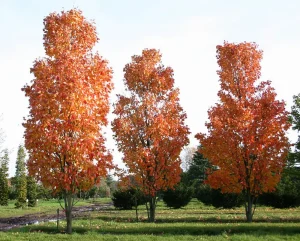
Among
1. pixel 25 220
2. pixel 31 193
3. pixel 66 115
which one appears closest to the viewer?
pixel 66 115

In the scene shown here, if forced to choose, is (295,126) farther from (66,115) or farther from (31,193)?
(31,193)

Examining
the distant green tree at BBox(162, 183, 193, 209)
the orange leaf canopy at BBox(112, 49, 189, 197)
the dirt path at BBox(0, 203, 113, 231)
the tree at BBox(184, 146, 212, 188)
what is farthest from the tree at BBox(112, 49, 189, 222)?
the tree at BBox(184, 146, 212, 188)

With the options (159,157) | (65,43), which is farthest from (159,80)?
(65,43)

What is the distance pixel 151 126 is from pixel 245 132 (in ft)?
17.3

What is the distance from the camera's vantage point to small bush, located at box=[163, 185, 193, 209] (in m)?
37.0

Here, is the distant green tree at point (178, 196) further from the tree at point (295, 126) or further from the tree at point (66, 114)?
the tree at point (66, 114)

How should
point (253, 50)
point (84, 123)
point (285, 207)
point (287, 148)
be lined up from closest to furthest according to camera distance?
1. point (84, 123)
2. point (287, 148)
3. point (253, 50)
4. point (285, 207)

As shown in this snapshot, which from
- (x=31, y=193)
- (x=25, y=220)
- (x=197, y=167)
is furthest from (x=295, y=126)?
(x=31, y=193)

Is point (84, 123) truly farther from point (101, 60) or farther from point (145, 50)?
point (145, 50)

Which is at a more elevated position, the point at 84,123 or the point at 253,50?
the point at 253,50

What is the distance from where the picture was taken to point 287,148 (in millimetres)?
19906

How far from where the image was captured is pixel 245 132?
19547 millimetres

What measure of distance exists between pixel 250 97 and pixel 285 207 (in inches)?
760

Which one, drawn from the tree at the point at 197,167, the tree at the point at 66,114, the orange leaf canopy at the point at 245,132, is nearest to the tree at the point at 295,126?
the orange leaf canopy at the point at 245,132
